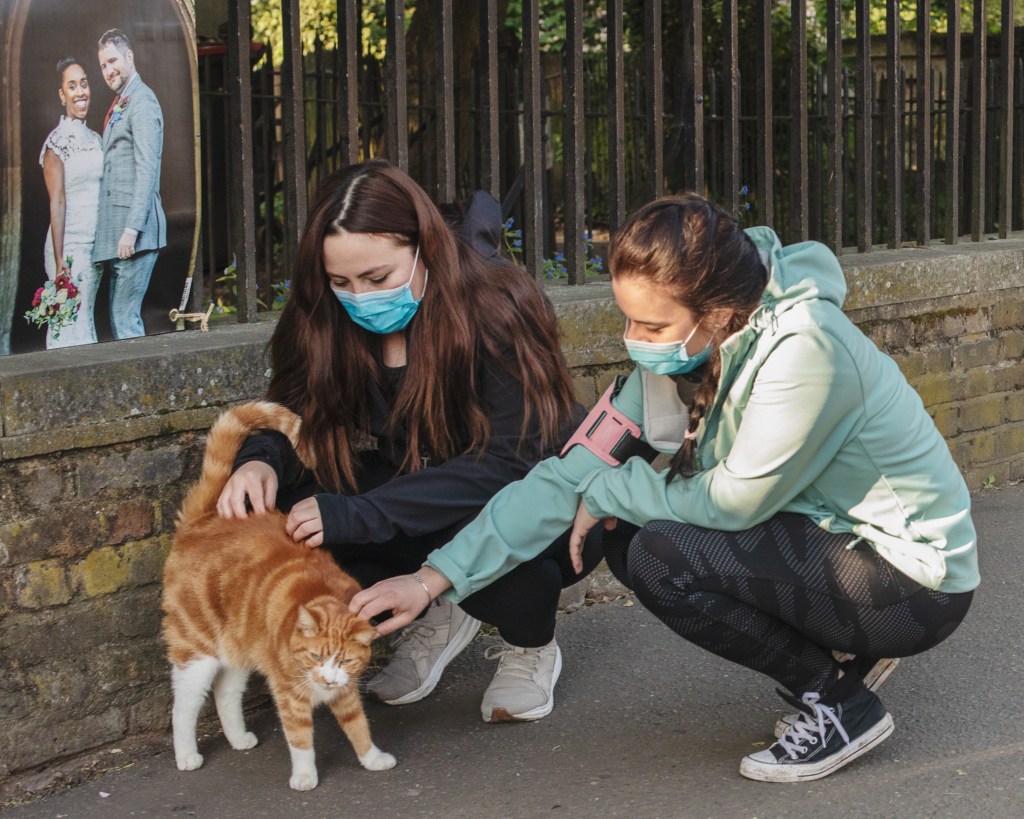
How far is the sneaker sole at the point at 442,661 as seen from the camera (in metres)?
3.70

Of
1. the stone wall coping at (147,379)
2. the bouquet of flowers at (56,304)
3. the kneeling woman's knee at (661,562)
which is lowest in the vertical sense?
the kneeling woman's knee at (661,562)

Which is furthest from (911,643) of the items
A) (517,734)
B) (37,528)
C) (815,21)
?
(815,21)

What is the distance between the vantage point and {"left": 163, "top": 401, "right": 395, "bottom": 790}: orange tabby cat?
3.06 m

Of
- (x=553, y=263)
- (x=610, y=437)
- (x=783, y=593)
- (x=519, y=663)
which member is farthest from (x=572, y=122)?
(x=783, y=593)

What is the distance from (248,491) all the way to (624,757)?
1.16 metres

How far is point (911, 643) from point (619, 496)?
740 millimetres

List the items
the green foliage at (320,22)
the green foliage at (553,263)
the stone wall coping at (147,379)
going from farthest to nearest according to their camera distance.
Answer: the green foliage at (320,22), the green foliage at (553,263), the stone wall coping at (147,379)

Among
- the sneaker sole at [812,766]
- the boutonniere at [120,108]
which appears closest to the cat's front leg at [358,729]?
the sneaker sole at [812,766]

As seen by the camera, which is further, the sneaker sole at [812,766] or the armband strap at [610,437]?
the armband strap at [610,437]

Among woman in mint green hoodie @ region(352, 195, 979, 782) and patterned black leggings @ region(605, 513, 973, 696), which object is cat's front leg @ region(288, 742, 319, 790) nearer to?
woman in mint green hoodie @ region(352, 195, 979, 782)

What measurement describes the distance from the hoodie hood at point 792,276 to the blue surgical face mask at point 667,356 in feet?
0.49

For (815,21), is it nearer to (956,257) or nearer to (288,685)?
(956,257)

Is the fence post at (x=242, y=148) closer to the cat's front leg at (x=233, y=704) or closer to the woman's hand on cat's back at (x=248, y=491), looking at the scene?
the woman's hand on cat's back at (x=248, y=491)

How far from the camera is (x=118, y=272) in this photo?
3615 mm
